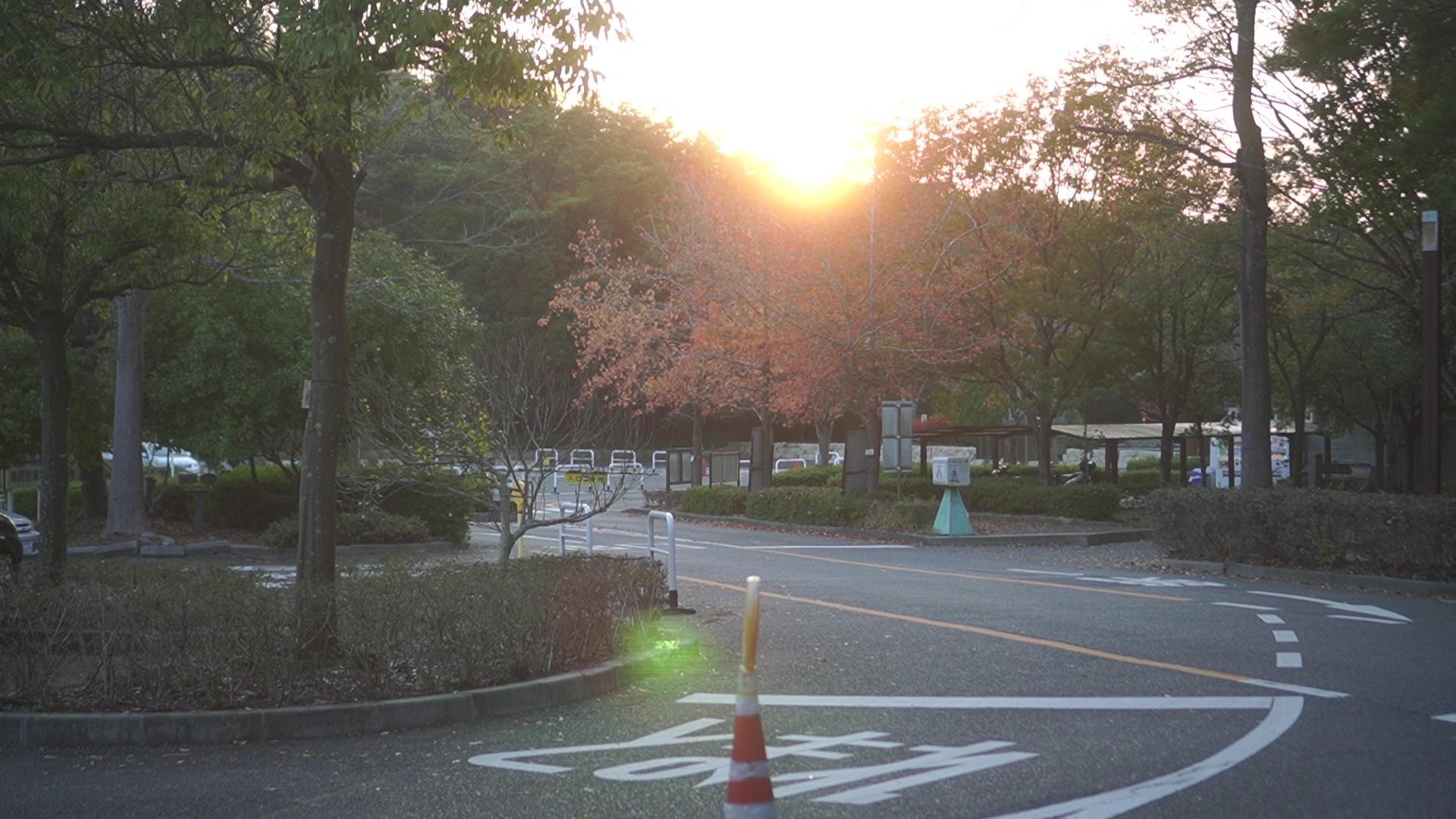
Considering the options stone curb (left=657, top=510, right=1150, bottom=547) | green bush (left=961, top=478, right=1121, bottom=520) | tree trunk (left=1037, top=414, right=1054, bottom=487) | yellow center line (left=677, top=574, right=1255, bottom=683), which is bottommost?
yellow center line (left=677, top=574, right=1255, bottom=683)

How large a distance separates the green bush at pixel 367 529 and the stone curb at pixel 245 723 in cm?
1507

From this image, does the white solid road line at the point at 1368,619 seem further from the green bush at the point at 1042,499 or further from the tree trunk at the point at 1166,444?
the tree trunk at the point at 1166,444

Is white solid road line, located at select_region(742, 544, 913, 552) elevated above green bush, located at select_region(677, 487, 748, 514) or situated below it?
below

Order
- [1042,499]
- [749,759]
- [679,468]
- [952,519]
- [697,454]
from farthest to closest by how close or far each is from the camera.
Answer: [697,454], [679,468], [1042,499], [952,519], [749,759]

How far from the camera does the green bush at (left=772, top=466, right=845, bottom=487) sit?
1626 inches

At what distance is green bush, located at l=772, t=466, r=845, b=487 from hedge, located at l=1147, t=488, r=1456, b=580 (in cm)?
2024

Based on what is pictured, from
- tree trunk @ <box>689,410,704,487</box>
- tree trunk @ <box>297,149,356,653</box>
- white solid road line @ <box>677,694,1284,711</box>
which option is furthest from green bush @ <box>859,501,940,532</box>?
tree trunk @ <box>297,149,356,653</box>

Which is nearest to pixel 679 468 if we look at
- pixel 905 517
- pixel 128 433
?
pixel 905 517

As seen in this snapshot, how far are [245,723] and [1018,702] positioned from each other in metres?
4.66

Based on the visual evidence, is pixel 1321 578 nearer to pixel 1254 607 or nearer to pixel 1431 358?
pixel 1431 358

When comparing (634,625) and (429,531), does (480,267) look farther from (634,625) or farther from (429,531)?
(634,625)

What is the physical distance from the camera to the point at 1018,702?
8.89 meters

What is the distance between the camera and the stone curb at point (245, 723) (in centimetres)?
800

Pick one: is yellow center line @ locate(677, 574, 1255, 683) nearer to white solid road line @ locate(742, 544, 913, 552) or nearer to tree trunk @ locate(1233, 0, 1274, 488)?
white solid road line @ locate(742, 544, 913, 552)
